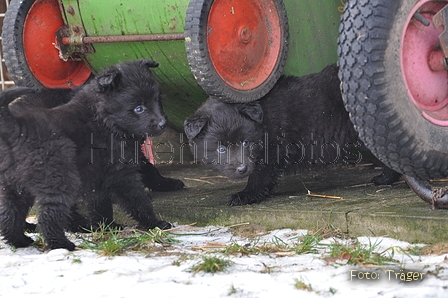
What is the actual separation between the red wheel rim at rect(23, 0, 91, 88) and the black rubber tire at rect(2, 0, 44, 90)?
0.14 ft

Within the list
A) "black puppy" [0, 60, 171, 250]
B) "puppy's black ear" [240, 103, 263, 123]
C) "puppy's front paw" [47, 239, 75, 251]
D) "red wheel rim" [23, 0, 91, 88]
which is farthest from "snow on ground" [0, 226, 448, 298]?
"red wheel rim" [23, 0, 91, 88]

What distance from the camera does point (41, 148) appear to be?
405cm

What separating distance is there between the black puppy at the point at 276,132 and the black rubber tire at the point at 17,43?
126 cm

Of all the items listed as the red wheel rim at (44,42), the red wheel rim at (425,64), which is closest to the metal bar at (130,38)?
the red wheel rim at (44,42)

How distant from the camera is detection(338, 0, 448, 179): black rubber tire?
12.0ft

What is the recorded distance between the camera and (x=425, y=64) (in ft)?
12.9

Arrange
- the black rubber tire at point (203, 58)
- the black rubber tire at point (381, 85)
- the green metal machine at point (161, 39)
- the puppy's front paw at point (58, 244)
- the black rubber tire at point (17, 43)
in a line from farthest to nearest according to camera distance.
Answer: the black rubber tire at point (17, 43)
the green metal machine at point (161, 39)
the black rubber tire at point (203, 58)
the puppy's front paw at point (58, 244)
the black rubber tire at point (381, 85)

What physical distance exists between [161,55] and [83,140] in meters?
1.11

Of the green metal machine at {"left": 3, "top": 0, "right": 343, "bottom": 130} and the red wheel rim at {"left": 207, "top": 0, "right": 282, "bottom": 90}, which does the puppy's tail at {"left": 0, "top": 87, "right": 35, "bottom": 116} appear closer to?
the green metal machine at {"left": 3, "top": 0, "right": 343, "bottom": 130}

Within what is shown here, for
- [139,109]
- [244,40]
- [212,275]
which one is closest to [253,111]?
[244,40]

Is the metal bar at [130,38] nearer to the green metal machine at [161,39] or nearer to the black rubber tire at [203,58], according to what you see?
the green metal machine at [161,39]

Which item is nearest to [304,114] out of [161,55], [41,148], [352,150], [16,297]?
[352,150]

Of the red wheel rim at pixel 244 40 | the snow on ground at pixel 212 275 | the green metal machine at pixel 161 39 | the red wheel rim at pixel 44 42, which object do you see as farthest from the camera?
the red wheel rim at pixel 44 42

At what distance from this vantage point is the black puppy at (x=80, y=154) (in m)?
4.04
